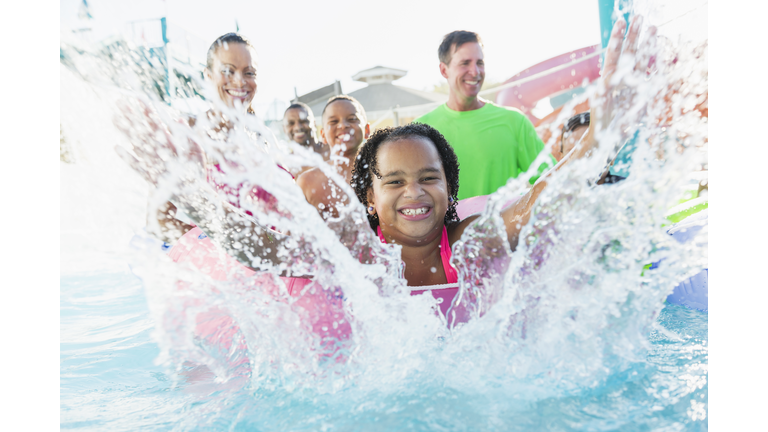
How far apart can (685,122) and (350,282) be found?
1.36 metres

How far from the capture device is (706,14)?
1826mm

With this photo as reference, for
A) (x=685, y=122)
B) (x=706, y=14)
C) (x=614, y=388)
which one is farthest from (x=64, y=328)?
(x=706, y=14)

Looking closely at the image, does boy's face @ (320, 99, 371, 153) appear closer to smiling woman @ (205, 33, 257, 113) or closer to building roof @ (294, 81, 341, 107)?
smiling woman @ (205, 33, 257, 113)

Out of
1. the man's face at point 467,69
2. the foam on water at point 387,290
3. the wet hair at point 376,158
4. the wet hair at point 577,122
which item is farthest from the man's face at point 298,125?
the foam on water at point 387,290

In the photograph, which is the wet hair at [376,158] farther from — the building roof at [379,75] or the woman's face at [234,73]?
the building roof at [379,75]

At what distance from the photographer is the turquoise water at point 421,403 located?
1.29m

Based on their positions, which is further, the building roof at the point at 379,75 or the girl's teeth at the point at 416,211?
the building roof at the point at 379,75

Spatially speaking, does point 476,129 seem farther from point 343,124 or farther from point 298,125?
point 298,125

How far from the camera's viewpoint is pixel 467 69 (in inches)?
131

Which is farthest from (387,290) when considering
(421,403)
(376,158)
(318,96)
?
(318,96)

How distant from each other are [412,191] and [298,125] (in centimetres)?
282

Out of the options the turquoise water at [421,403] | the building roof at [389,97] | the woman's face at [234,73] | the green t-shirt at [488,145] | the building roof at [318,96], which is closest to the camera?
the turquoise water at [421,403]

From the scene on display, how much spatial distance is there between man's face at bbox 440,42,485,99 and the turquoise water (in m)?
1.98

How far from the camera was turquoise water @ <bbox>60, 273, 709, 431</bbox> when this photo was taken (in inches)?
50.8
